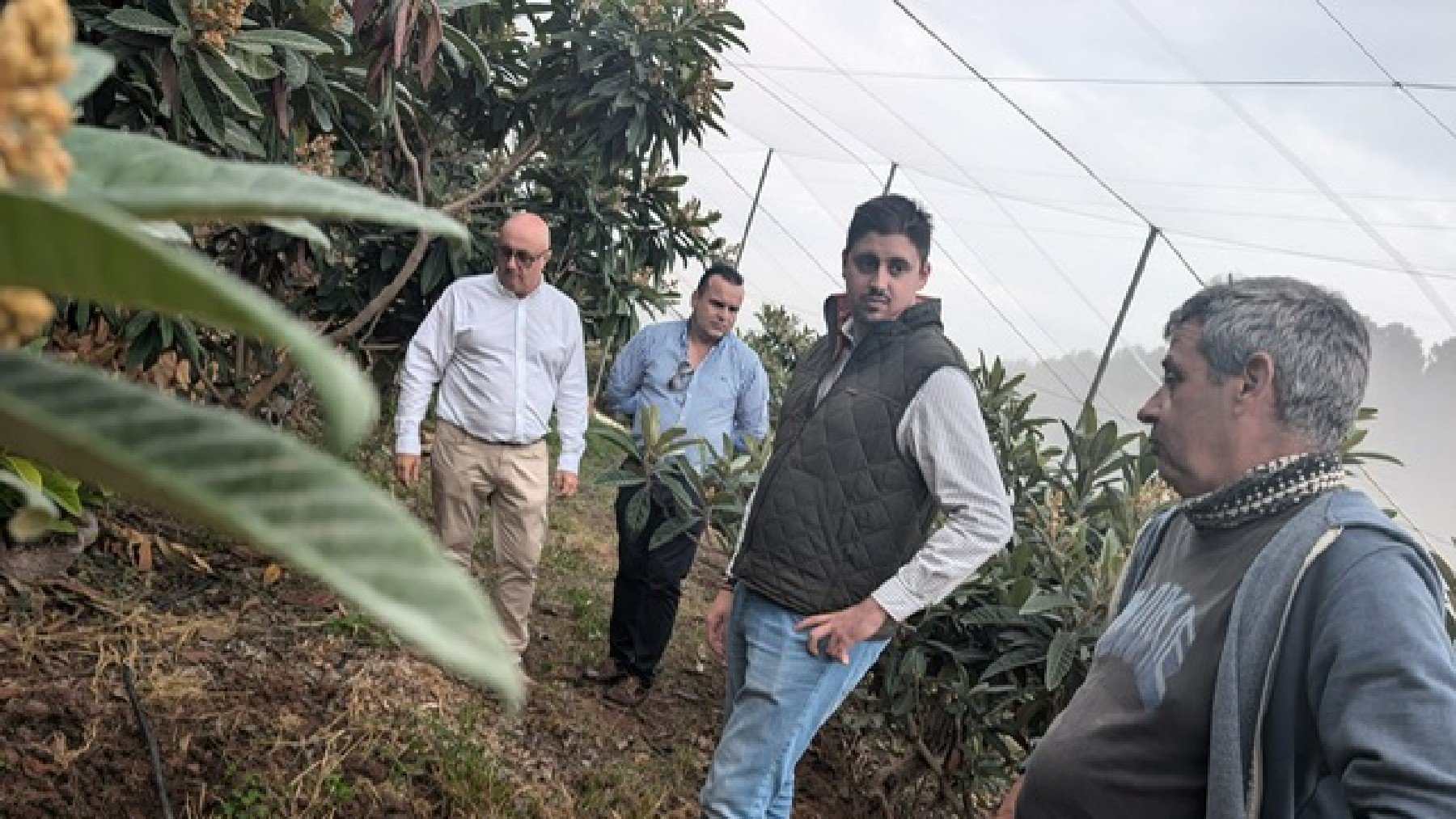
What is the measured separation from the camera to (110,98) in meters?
2.29

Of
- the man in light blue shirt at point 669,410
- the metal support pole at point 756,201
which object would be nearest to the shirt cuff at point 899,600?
the man in light blue shirt at point 669,410

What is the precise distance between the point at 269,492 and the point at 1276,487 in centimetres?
135

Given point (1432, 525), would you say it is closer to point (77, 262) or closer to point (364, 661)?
point (364, 661)

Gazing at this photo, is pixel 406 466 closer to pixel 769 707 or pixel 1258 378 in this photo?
pixel 769 707

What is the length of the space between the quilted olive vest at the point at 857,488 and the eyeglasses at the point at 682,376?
1.76 meters

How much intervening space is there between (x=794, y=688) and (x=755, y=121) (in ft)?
40.2

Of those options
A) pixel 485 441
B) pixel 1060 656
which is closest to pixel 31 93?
pixel 1060 656

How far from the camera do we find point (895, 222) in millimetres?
2357

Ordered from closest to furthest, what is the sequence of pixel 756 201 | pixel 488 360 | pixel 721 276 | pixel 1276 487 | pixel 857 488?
pixel 1276 487
pixel 857 488
pixel 488 360
pixel 721 276
pixel 756 201

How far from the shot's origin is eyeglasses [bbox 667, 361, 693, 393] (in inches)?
160

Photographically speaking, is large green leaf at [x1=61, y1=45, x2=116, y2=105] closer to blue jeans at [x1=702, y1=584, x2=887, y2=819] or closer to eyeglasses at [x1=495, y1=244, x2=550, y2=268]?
blue jeans at [x1=702, y1=584, x2=887, y2=819]

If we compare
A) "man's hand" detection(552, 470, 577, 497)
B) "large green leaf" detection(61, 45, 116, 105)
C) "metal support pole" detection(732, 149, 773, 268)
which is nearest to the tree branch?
"man's hand" detection(552, 470, 577, 497)

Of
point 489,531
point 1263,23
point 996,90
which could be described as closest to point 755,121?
point 996,90

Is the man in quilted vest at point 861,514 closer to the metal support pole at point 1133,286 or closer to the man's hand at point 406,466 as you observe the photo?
the man's hand at point 406,466
